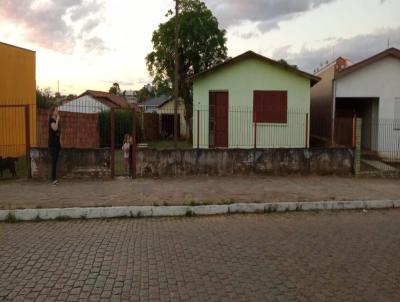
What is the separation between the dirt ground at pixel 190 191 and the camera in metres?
9.42

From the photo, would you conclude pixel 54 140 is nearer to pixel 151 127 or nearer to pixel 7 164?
pixel 7 164

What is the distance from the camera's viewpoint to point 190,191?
10.7m

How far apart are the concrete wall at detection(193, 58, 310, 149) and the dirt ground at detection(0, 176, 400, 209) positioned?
5.39 meters

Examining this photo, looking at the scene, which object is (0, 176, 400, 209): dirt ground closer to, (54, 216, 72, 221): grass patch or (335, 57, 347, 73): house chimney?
(54, 216, 72, 221): grass patch

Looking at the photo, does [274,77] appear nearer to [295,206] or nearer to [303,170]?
[303,170]

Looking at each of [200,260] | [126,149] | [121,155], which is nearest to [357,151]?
[126,149]

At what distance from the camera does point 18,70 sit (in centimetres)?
1889

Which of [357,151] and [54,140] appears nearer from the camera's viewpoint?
[54,140]

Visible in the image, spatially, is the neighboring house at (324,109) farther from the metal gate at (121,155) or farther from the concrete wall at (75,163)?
the concrete wall at (75,163)

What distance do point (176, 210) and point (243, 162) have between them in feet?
16.0

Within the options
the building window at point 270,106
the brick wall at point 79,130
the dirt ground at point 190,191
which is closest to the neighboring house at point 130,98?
the brick wall at point 79,130

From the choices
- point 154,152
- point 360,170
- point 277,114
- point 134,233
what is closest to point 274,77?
point 277,114

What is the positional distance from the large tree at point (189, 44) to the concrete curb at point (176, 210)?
2290 centimetres

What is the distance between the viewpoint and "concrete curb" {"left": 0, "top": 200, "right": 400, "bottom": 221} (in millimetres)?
8305
